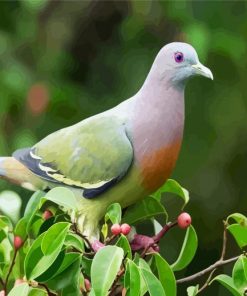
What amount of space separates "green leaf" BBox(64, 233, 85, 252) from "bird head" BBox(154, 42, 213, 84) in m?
0.24

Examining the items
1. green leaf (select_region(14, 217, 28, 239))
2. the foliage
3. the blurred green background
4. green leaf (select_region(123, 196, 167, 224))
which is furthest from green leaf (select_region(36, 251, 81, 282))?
the blurred green background

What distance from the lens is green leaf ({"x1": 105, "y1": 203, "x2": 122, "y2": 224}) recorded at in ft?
3.92

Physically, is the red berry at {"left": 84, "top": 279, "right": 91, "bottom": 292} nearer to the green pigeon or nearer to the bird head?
the green pigeon

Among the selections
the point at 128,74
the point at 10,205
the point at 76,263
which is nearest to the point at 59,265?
the point at 76,263

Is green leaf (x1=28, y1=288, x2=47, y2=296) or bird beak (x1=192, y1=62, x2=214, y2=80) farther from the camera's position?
bird beak (x1=192, y1=62, x2=214, y2=80)

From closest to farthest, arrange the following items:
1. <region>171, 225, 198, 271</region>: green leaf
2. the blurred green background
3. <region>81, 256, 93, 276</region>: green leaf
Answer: <region>81, 256, 93, 276</region>: green leaf, <region>171, 225, 198, 271</region>: green leaf, the blurred green background

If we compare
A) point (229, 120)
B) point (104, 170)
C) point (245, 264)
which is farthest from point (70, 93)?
point (245, 264)

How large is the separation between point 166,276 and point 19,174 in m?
0.30

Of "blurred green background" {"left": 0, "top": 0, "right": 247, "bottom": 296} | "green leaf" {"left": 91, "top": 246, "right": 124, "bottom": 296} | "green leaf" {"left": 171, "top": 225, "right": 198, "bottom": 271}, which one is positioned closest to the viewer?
"green leaf" {"left": 91, "top": 246, "right": 124, "bottom": 296}

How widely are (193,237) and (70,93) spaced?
123 centimetres

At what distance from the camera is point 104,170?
130 cm

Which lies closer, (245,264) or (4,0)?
(245,264)

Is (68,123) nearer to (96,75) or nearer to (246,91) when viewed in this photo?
(96,75)

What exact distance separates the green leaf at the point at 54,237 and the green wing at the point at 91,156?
0.18 m
